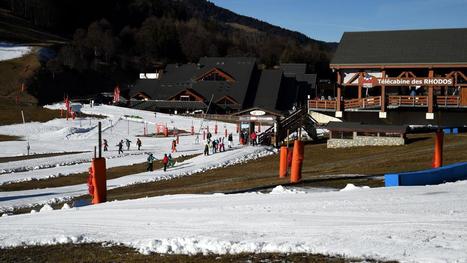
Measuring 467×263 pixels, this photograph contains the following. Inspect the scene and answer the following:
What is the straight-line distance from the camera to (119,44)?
480ft

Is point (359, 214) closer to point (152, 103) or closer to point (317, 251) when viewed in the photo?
point (317, 251)

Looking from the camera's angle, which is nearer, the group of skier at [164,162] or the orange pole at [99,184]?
the orange pole at [99,184]

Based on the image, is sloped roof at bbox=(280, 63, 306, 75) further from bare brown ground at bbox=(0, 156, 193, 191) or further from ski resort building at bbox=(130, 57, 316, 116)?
bare brown ground at bbox=(0, 156, 193, 191)

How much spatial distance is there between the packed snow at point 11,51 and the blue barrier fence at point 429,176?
10425 centimetres

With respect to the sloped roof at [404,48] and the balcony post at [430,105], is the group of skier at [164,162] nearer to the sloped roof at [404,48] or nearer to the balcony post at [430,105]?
the sloped roof at [404,48]

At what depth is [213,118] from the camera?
81125 mm

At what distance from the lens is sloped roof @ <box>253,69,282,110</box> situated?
9575 centimetres

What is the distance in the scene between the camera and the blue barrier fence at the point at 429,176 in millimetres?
14906

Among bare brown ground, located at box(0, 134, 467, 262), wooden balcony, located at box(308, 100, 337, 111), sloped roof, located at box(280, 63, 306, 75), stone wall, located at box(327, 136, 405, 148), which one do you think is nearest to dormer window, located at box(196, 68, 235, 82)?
sloped roof, located at box(280, 63, 306, 75)

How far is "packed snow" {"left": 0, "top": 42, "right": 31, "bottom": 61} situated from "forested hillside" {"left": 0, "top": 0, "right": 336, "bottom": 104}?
6.36 meters

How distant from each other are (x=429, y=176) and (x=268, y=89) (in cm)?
8398

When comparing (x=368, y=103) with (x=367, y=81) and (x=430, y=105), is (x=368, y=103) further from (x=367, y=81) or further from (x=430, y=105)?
(x=430, y=105)

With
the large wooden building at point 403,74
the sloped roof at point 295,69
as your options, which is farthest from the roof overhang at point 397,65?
the sloped roof at point 295,69

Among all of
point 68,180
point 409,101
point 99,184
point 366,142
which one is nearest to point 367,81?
point 409,101
